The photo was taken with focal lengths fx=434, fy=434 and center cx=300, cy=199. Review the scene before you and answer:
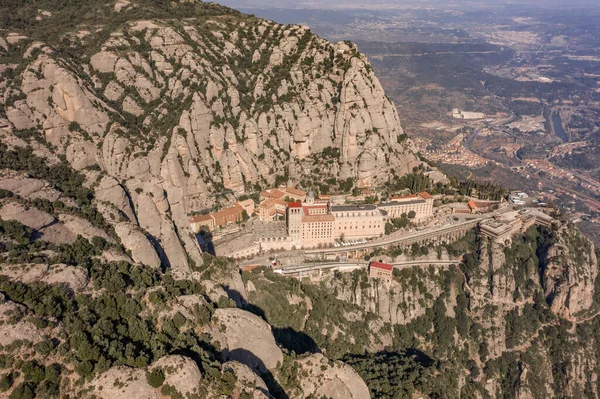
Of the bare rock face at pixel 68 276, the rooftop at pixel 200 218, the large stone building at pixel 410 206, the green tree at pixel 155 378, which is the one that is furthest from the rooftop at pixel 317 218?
the green tree at pixel 155 378

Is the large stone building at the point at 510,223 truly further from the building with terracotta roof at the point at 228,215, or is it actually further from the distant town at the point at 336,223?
the building with terracotta roof at the point at 228,215

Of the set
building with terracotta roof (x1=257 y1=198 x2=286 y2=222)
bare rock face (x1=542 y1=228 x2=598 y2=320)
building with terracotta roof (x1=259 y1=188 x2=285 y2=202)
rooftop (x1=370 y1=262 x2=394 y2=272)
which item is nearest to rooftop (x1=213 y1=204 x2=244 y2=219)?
building with terracotta roof (x1=257 y1=198 x2=286 y2=222)

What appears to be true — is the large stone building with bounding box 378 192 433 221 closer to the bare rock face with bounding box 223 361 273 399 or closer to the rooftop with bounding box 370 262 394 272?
the rooftop with bounding box 370 262 394 272

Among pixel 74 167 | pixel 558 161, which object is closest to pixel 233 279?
pixel 74 167

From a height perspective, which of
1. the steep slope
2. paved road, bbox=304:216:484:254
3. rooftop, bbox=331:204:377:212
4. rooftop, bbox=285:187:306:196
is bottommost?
the steep slope

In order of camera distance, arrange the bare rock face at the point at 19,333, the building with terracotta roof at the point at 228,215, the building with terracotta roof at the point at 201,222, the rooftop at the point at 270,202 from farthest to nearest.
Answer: the rooftop at the point at 270,202 < the building with terracotta roof at the point at 228,215 < the building with terracotta roof at the point at 201,222 < the bare rock face at the point at 19,333

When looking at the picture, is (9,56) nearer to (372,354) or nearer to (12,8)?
(12,8)
